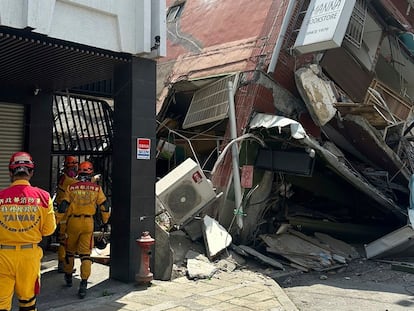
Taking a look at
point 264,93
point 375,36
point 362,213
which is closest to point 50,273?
point 264,93

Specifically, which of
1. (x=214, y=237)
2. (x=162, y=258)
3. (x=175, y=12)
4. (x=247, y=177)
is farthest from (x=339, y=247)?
(x=175, y=12)

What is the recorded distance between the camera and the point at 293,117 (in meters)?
10.9

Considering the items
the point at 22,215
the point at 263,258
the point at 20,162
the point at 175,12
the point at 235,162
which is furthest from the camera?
the point at 175,12

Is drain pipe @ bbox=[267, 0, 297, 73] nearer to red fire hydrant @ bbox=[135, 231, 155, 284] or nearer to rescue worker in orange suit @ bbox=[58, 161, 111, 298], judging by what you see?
red fire hydrant @ bbox=[135, 231, 155, 284]

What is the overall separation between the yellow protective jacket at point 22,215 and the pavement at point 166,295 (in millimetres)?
1658

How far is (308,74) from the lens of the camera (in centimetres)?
1044

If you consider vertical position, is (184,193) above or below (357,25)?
below

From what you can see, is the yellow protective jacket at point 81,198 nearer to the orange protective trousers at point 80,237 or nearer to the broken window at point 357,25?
the orange protective trousers at point 80,237

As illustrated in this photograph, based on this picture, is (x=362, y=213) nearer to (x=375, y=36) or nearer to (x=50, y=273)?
(x=375, y=36)

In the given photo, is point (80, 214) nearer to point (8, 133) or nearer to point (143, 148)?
point (143, 148)

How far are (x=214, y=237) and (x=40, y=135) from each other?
4.22m

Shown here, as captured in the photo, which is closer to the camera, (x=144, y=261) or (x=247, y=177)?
(x=144, y=261)

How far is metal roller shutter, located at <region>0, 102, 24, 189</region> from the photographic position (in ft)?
29.1

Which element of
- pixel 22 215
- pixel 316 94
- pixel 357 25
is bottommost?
pixel 22 215
